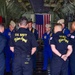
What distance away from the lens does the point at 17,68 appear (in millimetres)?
4664

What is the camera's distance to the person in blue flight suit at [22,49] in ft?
15.2

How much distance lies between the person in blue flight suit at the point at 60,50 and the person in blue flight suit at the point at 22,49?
1.30ft

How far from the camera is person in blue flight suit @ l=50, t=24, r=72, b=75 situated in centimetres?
474

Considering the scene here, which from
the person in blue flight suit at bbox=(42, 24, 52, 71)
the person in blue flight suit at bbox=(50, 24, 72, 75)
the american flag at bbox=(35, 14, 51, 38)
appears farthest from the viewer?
the american flag at bbox=(35, 14, 51, 38)

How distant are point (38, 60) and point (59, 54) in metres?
2.94

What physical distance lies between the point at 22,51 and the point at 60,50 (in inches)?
28.3

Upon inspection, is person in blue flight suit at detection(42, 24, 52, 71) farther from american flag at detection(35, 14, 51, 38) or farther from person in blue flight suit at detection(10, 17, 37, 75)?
american flag at detection(35, 14, 51, 38)

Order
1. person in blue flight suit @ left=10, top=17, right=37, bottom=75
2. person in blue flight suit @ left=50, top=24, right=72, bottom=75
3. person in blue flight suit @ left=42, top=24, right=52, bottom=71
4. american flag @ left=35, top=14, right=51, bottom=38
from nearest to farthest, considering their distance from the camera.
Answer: person in blue flight suit @ left=10, top=17, right=37, bottom=75, person in blue flight suit @ left=50, top=24, right=72, bottom=75, person in blue flight suit @ left=42, top=24, right=52, bottom=71, american flag @ left=35, top=14, right=51, bottom=38

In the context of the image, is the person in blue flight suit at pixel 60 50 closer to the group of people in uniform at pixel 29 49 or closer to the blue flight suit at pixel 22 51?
the group of people in uniform at pixel 29 49

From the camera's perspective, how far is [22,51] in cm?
464

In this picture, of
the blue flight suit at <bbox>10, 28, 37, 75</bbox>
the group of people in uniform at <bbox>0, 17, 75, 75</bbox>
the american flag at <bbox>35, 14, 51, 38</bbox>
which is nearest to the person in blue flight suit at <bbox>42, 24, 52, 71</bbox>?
the group of people in uniform at <bbox>0, 17, 75, 75</bbox>

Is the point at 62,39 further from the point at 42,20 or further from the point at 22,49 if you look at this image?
the point at 42,20

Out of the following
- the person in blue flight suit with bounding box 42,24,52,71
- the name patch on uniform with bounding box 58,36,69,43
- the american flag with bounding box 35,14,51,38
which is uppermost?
the name patch on uniform with bounding box 58,36,69,43

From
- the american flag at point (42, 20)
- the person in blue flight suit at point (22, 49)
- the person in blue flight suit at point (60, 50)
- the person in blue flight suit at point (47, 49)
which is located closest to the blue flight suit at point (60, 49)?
the person in blue flight suit at point (60, 50)
